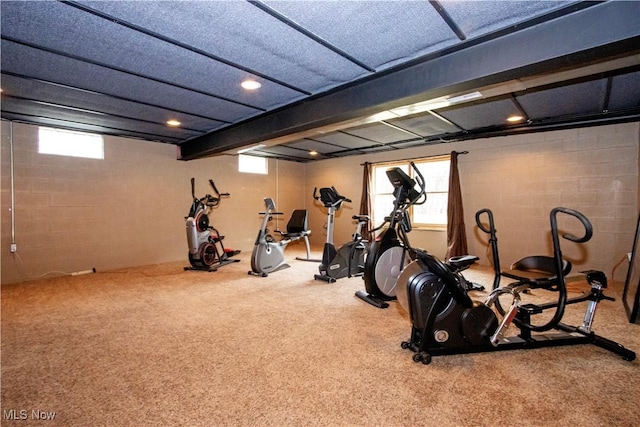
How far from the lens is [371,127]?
16.1 feet

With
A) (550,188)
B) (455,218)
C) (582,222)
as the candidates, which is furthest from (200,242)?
(550,188)

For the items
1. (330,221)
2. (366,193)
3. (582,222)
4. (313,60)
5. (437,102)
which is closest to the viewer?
(582,222)

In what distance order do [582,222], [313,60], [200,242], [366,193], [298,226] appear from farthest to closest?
[366,193]
[298,226]
[200,242]
[313,60]
[582,222]

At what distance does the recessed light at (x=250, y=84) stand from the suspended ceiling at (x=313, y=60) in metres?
0.09

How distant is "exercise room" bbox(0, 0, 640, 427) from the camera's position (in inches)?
71.2

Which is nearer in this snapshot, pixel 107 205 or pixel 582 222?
pixel 582 222

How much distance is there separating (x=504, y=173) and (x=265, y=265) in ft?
A: 14.5

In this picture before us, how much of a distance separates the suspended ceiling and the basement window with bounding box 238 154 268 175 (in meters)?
2.92

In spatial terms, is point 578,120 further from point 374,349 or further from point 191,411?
point 191,411

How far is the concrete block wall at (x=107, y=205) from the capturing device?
14.8 feet

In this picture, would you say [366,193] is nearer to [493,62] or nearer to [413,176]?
[413,176]

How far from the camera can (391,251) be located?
11.3 ft

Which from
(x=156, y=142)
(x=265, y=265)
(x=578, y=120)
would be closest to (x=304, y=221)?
(x=265, y=265)

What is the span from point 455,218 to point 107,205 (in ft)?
20.6
